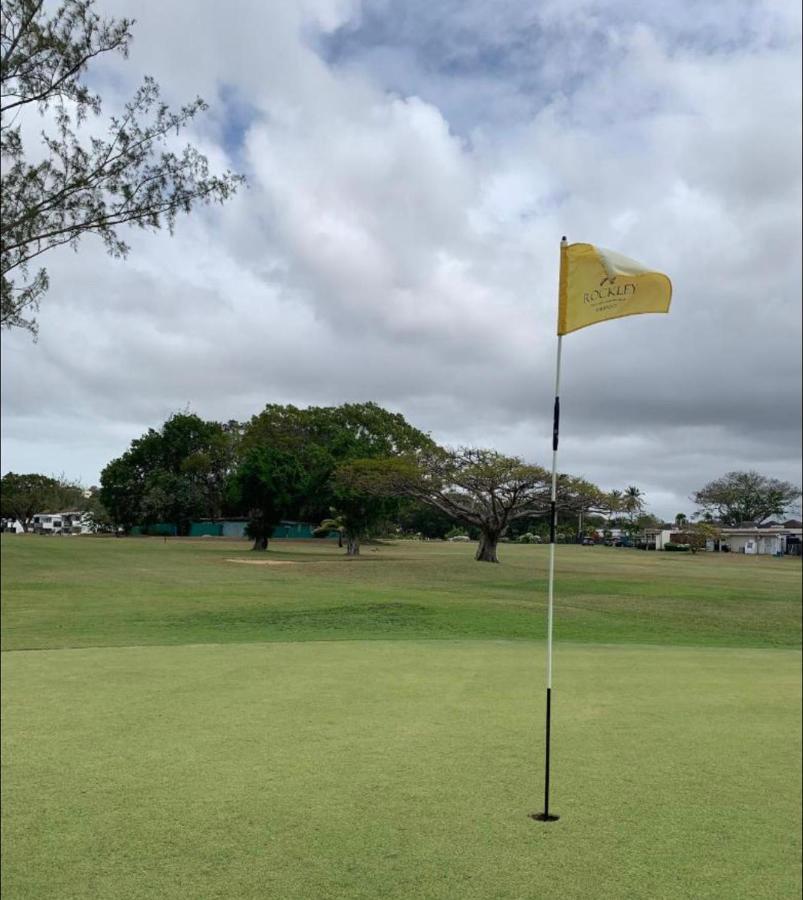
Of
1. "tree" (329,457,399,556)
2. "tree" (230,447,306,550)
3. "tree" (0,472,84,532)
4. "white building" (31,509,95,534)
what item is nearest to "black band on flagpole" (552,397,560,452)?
"tree" (0,472,84,532)

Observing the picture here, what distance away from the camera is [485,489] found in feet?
35.1

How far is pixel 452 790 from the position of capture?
5.62 meters

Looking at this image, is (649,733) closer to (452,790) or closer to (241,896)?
(452,790)

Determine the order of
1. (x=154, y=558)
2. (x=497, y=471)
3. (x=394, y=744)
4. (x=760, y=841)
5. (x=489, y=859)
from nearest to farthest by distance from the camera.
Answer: (x=489, y=859), (x=760, y=841), (x=394, y=744), (x=497, y=471), (x=154, y=558)

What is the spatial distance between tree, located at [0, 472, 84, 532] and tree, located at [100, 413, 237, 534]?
3.44 feet

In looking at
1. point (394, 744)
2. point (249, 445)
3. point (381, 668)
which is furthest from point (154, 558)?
point (394, 744)

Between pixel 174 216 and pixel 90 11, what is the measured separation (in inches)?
88.4

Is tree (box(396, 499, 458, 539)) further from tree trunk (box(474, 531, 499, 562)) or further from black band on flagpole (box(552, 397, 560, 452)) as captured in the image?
black band on flagpole (box(552, 397, 560, 452))

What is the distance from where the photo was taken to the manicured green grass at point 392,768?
172 inches

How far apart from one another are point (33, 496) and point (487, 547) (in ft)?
20.7

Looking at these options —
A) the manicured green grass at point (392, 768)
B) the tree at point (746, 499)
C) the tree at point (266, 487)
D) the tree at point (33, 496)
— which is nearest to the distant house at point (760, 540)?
the tree at point (746, 499)

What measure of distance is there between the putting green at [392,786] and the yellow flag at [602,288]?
3.31 m

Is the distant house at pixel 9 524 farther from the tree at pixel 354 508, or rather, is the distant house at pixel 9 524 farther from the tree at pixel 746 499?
the tree at pixel 746 499

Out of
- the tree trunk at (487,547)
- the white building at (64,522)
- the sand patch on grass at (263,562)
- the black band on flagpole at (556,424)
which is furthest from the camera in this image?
the sand patch on grass at (263,562)
